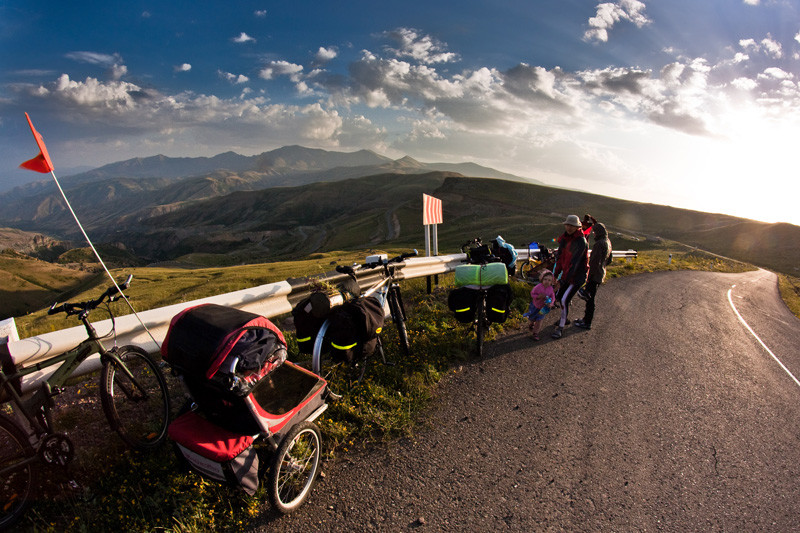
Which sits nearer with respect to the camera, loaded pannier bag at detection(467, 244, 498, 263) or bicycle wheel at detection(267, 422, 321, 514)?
bicycle wheel at detection(267, 422, 321, 514)

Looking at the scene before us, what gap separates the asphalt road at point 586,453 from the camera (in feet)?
10.8

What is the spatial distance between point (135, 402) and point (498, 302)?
215 inches

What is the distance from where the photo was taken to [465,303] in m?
6.68

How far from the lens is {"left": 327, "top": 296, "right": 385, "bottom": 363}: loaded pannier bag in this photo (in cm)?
430

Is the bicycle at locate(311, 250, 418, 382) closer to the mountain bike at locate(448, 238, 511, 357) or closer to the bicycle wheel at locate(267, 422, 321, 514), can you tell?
the mountain bike at locate(448, 238, 511, 357)

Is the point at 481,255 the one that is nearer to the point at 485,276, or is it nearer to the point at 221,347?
the point at 485,276

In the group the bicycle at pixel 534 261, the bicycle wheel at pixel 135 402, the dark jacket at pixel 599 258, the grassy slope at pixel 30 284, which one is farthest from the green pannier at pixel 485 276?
the grassy slope at pixel 30 284

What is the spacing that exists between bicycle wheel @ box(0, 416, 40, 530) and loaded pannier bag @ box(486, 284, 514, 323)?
19.8 ft

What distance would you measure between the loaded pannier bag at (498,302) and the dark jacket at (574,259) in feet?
7.94

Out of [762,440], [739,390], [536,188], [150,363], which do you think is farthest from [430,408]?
[536,188]

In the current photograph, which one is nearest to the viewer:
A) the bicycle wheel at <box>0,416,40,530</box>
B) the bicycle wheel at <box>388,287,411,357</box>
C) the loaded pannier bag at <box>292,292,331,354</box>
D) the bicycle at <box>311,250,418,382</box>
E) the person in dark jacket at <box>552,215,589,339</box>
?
the bicycle wheel at <box>0,416,40,530</box>

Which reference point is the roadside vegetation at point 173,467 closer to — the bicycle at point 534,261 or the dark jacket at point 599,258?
the dark jacket at point 599,258

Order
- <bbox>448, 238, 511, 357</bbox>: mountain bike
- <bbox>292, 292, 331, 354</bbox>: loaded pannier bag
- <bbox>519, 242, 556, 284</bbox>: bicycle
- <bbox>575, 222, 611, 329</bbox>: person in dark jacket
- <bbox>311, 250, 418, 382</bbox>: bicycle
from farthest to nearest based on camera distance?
<bbox>519, 242, 556, 284</bbox>: bicycle < <bbox>575, 222, 611, 329</bbox>: person in dark jacket < <bbox>448, 238, 511, 357</bbox>: mountain bike < <bbox>311, 250, 418, 382</bbox>: bicycle < <bbox>292, 292, 331, 354</bbox>: loaded pannier bag

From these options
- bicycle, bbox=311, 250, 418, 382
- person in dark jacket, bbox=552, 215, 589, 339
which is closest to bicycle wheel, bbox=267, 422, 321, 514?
bicycle, bbox=311, 250, 418, 382
